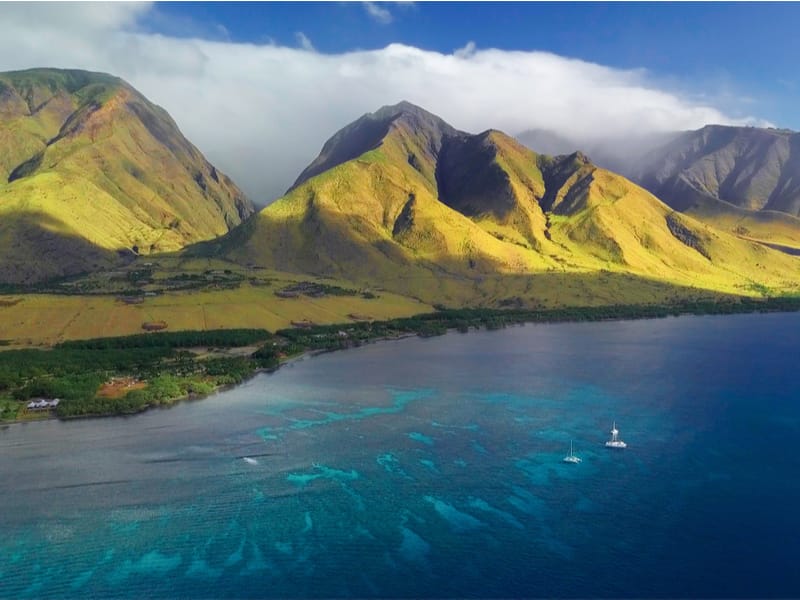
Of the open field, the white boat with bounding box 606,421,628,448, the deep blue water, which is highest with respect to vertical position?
the open field

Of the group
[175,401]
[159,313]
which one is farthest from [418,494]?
[159,313]

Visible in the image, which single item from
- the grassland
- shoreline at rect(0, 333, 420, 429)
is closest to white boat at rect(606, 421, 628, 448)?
shoreline at rect(0, 333, 420, 429)

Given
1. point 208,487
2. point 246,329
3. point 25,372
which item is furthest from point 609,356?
point 25,372

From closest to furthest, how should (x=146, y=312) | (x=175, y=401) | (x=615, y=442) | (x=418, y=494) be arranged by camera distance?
1. (x=418, y=494)
2. (x=615, y=442)
3. (x=175, y=401)
4. (x=146, y=312)

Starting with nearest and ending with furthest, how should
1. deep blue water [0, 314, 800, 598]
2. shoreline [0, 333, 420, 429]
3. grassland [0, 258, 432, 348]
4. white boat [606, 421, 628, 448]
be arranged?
deep blue water [0, 314, 800, 598] → white boat [606, 421, 628, 448] → shoreline [0, 333, 420, 429] → grassland [0, 258, 432, 348]

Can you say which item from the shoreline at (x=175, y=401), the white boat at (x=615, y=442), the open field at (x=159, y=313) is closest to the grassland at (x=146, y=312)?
the open field at (x=159, y=313)

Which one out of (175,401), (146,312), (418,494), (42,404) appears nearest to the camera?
(418,494)

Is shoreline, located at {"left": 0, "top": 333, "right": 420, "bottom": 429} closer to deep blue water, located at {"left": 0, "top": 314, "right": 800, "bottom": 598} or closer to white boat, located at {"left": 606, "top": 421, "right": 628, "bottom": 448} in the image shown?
deep blue water, located at {"left": 0, "top": 314, "right": 800, "bottom": 598}

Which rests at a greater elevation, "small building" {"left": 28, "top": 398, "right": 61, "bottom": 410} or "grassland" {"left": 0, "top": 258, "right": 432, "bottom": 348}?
"grassland" {"left": 0, "top": 258, "right": 432, "bottom": 348}

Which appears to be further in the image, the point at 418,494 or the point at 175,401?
the point at 175,401

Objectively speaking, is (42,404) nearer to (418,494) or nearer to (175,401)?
(175,401)
